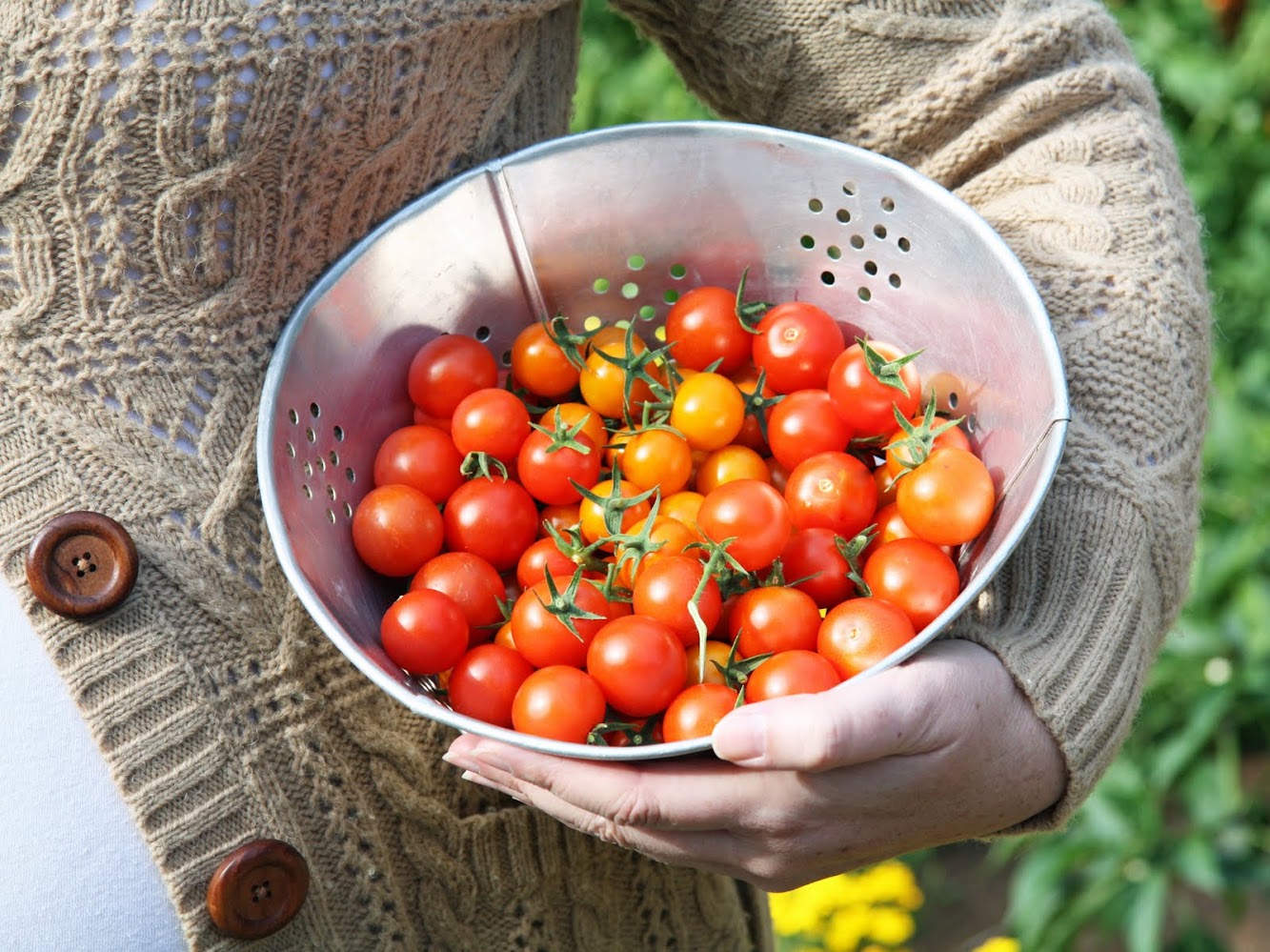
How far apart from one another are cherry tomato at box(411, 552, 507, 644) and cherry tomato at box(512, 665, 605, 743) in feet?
0.37

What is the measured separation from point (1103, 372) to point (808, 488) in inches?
10.4

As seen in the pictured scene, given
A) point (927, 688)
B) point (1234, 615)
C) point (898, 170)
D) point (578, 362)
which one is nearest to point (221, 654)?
point (578, 362)

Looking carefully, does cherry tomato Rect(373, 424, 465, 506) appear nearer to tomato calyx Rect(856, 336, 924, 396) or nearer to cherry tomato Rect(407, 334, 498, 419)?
cherry tomato Rect(407, 334, 498, 419)

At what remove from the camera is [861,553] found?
1.11 m

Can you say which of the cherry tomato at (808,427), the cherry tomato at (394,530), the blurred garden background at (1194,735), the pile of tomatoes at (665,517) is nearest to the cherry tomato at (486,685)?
the pile of tomatoes at (665,517)

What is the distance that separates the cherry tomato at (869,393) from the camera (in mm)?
1064

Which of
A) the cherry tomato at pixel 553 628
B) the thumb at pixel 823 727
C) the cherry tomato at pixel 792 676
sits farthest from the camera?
the cherry tomato at pixel 553 628

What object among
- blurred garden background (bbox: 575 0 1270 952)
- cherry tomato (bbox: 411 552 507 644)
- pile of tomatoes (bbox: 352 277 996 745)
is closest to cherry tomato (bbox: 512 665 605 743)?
pile of tomatoes (bbox: 352 277 996 745)

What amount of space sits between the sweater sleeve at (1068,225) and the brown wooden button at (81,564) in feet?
2.12

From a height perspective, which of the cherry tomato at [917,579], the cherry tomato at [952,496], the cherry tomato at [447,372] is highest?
the cherry tomato at [447,372]

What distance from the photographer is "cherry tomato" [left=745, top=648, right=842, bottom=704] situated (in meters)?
0.91

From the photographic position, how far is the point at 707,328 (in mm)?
1155

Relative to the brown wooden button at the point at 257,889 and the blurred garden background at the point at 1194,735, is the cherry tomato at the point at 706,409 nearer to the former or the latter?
the brown wooden button at the point at 257,889

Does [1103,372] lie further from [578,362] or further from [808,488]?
[578,362]
